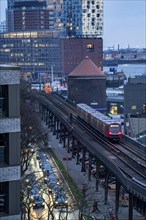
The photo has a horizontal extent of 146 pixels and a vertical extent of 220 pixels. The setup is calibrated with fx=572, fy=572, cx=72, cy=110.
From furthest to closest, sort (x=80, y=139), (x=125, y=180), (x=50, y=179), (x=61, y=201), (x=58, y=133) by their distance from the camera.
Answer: (x=58, y=133) < (x=80, y=139) < (x=50, y=179) < (x=61, y=201) < (x=125, y=180)

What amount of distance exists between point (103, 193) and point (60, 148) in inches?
929

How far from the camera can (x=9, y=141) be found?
1538 cm

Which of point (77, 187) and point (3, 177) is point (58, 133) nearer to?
point (77, 187)

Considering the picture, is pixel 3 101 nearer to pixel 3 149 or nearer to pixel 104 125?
pixel 3 149

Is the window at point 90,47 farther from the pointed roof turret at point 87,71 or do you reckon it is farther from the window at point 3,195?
the window at point 3,195

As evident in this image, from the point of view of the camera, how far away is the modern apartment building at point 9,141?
1530cm

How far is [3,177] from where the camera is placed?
15.3 metres

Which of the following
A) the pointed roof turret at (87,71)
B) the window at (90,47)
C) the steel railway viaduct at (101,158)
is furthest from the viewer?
the window at (90,47)

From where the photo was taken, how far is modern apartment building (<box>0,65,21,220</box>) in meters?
15.3

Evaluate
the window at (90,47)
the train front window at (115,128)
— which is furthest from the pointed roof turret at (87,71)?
the window at (90,47)

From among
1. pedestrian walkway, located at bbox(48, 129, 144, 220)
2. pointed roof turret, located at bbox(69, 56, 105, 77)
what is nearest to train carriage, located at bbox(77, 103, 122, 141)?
pedestrian walkway, located at bbox(48, 129, 144, 220)

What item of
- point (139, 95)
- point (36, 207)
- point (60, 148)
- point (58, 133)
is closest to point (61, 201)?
point (36, 207)

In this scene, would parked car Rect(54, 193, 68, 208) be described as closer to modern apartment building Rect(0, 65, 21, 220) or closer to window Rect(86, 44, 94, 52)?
modern apartment building Rect(0, 65, 21, 220)

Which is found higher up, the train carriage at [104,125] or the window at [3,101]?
the window at [3,101]
